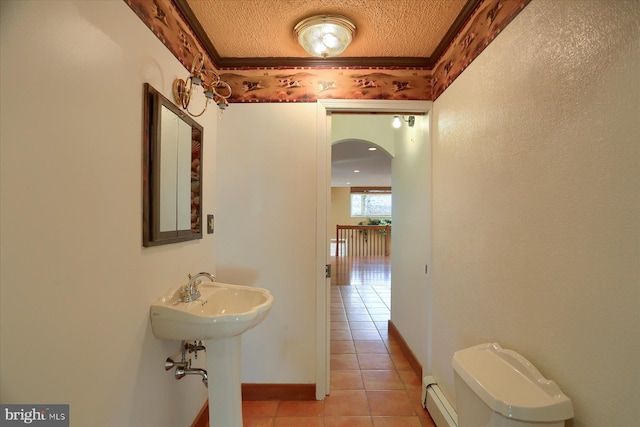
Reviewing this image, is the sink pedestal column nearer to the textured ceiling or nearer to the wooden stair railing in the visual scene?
the textured ceiling

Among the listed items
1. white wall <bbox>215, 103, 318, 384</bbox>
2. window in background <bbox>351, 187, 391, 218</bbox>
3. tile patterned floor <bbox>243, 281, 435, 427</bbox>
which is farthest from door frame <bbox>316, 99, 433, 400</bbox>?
window in background <bbox>351, 187, 391, 218</bbox>

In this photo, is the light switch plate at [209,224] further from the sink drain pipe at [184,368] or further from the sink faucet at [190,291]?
the sink drain pipe at [184,368]

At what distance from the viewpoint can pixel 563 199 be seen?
867 millimetres

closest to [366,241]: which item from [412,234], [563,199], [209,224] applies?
[412,234]

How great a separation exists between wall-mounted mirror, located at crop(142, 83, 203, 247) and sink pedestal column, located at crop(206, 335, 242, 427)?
592mm

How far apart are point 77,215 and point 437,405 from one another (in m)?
2.09

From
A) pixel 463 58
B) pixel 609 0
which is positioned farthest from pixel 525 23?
pixel 463 58

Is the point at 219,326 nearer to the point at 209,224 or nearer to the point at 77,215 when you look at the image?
the point at 77,215

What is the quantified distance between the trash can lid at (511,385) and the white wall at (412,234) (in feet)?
2.91

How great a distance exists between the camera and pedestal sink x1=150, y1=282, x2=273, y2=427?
1.21 m

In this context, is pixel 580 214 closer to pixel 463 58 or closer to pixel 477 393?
pixel 477 393

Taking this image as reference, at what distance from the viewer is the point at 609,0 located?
73 cm

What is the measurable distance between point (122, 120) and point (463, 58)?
1716 millimetres

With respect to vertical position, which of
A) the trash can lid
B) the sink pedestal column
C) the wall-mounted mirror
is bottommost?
the sink pedestal column
